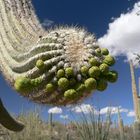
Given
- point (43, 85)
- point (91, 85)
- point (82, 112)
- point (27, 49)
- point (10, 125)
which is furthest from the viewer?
point (82, 112)

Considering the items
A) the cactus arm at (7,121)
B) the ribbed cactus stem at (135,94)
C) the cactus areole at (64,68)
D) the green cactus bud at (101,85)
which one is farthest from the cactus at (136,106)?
the green cactus bud at (101,85)

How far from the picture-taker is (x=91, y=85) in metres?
1.65

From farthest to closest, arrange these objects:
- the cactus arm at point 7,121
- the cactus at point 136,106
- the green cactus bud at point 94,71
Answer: the cactus at point 136,106 < the cactus arm at point 7,121 < the green cactus bud at point 94,71

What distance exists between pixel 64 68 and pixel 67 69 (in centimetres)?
3

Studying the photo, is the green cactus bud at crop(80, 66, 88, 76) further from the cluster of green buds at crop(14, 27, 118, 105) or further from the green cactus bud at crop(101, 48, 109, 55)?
the green cactus bud at crop(101, 48, 109, 55)

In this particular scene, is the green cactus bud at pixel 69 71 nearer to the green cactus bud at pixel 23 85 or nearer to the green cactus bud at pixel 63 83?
the green cactus bud at pixel 63 83

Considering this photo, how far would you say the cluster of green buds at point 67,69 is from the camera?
5.51ft

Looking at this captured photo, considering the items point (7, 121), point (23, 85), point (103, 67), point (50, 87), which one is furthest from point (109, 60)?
point (7, 121)

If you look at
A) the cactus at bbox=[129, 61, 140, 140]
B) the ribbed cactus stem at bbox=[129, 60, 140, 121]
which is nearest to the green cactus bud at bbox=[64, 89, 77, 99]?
the cactus at bbox=[129, 61, 140, 140]

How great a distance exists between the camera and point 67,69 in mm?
1670

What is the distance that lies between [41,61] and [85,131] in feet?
32.4

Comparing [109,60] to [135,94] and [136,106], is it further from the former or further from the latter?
[135,94]

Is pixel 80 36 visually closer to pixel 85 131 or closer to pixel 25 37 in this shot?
pixel 25 37

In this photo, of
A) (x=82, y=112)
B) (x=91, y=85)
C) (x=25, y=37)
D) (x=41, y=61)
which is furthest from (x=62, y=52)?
(x=82, y=112)
